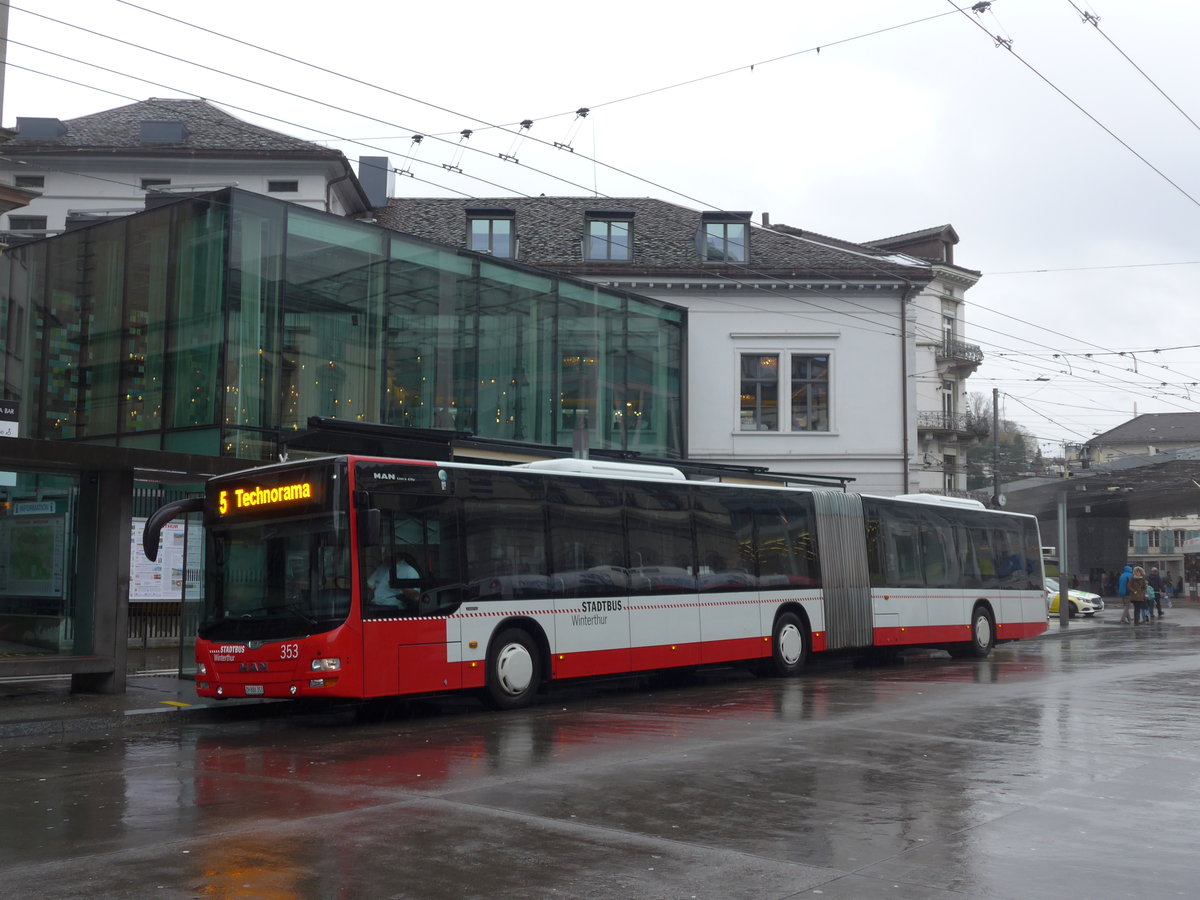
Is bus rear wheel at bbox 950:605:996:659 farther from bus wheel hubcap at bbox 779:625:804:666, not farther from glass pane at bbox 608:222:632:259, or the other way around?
glass pane at bbox 608:222:632:259

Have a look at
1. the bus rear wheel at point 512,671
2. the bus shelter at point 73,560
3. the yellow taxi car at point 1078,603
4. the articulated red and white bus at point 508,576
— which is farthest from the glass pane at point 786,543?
the yellow taxi car at point 1078,603

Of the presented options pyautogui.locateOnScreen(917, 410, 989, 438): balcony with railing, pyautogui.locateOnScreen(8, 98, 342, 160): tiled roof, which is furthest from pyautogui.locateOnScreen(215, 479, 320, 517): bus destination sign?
pyautogui.locateOnScreen(917, 410, 989, 438): balcony with railing

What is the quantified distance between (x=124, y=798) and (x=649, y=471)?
10304 mm

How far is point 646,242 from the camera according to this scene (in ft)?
122

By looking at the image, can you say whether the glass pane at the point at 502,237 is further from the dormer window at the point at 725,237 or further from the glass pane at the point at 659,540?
the glass pane at the point at 659,540

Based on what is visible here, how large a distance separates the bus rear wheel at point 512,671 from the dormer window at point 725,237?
73.4 feet

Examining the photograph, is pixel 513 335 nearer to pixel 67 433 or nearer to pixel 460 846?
pixel 67 433

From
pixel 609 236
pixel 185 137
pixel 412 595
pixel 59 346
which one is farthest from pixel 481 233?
pixel 412 595

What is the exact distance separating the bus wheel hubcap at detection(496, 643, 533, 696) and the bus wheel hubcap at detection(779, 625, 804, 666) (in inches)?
233

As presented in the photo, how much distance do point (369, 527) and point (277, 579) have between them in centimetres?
141

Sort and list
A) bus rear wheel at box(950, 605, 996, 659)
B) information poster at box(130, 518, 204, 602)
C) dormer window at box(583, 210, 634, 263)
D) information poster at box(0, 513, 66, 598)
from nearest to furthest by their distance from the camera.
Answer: information poster at box(0, 513, 66, 598) → information poster at box(130, 518, 204, 602) → bus rear wheel at box(950, 605, 996, 659) → dormer window at box(583, 210, 634, 263)

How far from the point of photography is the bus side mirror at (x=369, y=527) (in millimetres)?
13523

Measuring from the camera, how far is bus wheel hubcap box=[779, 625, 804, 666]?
20289 mm

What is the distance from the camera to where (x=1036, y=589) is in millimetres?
27781
